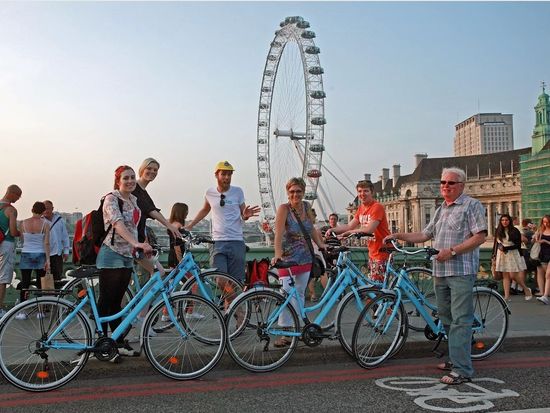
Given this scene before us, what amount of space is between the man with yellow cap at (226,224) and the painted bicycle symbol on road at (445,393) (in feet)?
7.46

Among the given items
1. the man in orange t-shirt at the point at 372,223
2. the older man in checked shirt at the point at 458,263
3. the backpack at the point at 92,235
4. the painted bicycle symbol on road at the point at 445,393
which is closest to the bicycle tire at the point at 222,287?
the backpack at the point at 92,235

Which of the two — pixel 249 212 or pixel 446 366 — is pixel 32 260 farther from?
pixel 446 366

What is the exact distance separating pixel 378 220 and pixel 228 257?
1.79 meters

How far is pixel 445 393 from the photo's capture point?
4.62 metres

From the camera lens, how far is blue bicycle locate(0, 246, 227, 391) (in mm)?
4562

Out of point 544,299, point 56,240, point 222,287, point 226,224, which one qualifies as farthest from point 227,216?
point 544,299

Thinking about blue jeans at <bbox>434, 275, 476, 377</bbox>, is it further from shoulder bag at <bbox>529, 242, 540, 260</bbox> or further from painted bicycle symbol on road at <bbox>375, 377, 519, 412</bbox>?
shoulder bag at <bbox>529, 242, 540, 260</bbox>

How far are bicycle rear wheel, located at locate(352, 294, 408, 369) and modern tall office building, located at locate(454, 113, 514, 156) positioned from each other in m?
173

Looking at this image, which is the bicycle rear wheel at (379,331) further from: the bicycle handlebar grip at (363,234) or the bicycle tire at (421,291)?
the bicycle handlebar grip at (363,234)

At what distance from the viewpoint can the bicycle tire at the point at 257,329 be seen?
205 inches

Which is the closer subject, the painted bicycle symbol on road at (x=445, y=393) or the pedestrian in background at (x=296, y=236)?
the painted bicycle symbol on road at (x=445, y=393)

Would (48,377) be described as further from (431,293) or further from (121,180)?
(431,293)

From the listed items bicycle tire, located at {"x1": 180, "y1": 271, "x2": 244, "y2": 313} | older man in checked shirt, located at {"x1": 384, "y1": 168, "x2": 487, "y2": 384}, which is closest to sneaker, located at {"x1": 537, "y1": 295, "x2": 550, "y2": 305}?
older man in checked shirt, located at {"x1": 384, "y1": 168, "x2": 487, "y2": 384}

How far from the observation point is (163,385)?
16.0ft
